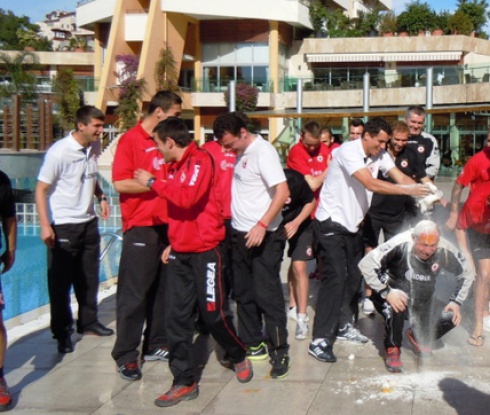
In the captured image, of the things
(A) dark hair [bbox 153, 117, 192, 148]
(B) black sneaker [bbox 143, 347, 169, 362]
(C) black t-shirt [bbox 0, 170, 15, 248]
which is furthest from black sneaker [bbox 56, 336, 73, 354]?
(A) dark hair [bbox 153, 117, 192, 148]

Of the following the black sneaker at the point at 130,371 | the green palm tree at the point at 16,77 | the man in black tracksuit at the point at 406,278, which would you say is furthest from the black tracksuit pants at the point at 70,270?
the green palm tree at the point at 16,77

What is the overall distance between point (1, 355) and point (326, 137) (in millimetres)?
5128

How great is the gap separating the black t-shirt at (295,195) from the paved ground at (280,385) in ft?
3.72

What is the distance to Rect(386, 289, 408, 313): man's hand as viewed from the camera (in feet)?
18.9

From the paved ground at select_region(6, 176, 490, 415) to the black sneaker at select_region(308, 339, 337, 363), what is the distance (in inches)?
2.1

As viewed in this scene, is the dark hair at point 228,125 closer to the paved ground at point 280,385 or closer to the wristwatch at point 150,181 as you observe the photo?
the wristwatch at point 150,181

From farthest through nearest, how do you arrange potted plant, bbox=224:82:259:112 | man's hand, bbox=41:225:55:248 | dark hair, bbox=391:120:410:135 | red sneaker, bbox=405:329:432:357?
potted plant, bbox=224:82:259:112 < dark hair, bbox=391:120:410:135 < man's hand, bbox=41:225:55:248 < red sneaker, bbox=405:329:432:357

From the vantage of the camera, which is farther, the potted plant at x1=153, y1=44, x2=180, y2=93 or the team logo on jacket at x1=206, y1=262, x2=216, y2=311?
the potted plant at x1=153, y1=44, x2=180, y2=93

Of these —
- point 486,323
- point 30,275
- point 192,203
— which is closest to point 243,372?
point 192,203

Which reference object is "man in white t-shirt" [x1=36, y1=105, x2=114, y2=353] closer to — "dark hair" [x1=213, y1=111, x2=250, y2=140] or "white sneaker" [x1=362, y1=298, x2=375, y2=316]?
"dark hair" [x1=213, y1=111, x2=250, y2=140]

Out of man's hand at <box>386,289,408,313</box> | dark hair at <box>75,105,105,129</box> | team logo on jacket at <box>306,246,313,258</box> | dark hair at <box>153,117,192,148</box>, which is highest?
dark hair at <box>75,105,105,129</box>

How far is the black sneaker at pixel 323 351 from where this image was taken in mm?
6047

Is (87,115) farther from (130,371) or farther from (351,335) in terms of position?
(351,335)

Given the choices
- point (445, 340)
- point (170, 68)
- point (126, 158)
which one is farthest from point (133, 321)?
point (170, 68)
